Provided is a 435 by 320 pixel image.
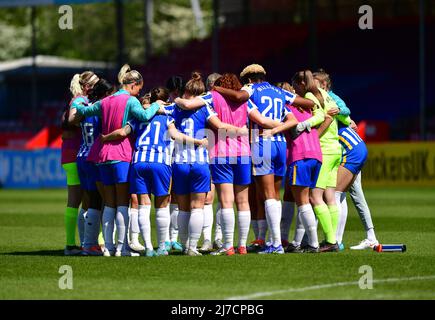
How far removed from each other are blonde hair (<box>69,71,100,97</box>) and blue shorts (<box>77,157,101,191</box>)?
33.3 inches

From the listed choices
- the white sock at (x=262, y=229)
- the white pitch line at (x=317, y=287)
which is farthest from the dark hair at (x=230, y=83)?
the white pitch line at (x=317, y=287)

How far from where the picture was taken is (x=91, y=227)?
566 inches

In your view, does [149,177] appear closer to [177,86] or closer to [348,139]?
[177,86]

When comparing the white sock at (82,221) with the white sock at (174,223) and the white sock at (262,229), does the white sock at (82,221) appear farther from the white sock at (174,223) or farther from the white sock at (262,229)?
the white sock at (262,229)

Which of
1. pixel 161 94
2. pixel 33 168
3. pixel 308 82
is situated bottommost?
pixel 33 168

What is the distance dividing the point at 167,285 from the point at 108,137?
3137 mm

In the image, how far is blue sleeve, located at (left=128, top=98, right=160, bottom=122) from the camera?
→ 1362 cm

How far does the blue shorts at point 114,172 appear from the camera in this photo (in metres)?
13.8

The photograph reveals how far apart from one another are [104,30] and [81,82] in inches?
2372

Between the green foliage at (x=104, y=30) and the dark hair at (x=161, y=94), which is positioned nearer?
the dark hair at (x=161, y=94)

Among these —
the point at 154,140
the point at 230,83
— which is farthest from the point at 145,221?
the point at 230,83

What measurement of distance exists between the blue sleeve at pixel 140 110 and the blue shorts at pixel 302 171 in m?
1.81

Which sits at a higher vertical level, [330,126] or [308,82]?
[308,82]
